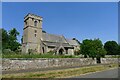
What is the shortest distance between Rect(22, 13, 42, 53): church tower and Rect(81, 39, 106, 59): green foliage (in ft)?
56.7

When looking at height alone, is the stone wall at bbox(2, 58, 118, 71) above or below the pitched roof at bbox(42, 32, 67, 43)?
below

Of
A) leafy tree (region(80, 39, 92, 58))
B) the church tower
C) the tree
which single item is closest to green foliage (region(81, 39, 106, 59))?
leafy tree (region(80, 39, 92, 58))

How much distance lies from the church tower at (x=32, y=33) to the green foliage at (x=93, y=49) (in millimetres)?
17273

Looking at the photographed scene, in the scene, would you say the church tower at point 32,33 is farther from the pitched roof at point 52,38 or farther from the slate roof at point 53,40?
the pitched roof at point 52,38

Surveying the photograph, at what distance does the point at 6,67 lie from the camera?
74.9 feet

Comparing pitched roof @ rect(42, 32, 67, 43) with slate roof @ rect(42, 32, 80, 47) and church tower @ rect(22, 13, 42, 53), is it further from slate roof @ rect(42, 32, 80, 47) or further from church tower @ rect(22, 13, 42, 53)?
church tower @ rect(22, 13, 42, 53)

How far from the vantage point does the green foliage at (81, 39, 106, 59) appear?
4316 centimetres

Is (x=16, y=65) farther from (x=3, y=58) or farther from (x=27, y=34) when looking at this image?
(x=27, y=34)

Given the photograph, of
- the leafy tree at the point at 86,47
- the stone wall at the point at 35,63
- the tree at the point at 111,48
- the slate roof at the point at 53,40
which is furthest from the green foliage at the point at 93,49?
the tree at the point at 111,48

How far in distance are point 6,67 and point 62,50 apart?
1523 inches

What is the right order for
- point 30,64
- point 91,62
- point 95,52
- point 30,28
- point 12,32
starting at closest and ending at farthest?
point 30,64, point 91,62, point 95,52, point 30,28, point 12,32

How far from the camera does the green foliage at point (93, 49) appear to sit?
43.2 m

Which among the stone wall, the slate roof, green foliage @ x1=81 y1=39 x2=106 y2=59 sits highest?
the slate roof

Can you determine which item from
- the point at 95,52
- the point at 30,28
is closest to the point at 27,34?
the point at 30,28
